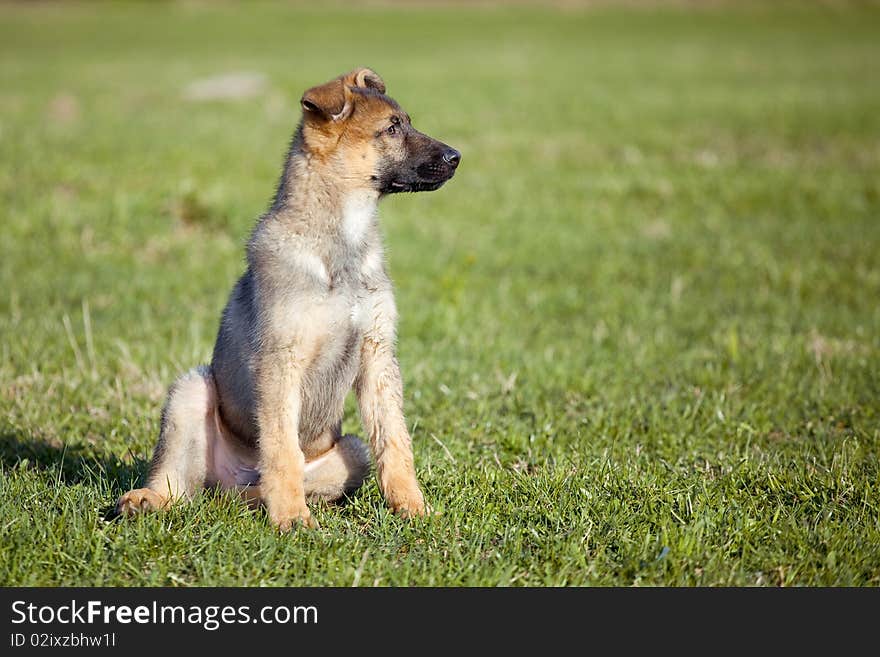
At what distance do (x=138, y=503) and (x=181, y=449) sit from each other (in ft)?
1.22

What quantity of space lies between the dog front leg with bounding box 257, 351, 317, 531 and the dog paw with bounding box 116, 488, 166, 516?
48cm

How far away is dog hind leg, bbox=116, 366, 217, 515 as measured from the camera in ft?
14.5

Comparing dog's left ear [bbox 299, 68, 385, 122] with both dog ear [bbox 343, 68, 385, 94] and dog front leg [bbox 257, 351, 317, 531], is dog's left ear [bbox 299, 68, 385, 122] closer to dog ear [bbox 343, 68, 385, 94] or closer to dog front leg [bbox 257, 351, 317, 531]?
dog ear [bbox 343, 68, 385, 94]

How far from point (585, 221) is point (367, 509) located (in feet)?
26.6

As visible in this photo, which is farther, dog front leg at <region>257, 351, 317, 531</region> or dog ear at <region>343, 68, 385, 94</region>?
dog ear at <region>343, 68, 385, 94</region>

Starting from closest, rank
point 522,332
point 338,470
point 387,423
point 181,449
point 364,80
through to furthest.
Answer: point 181,449 < point 387,423 < point 338,470 < point 364,80 < point 522,332

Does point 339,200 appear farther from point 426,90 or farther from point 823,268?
point 426,90

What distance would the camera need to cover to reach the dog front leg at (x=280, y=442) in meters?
4.40

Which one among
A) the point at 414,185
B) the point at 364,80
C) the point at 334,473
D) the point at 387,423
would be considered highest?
the point at 364,80

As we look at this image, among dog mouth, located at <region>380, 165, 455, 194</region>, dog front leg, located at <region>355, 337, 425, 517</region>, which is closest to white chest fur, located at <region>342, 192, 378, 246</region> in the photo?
dog mouth, located at <region>380, 165, 455, 194</region>

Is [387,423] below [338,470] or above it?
above

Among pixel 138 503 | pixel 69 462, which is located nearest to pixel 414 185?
pixel 138 503

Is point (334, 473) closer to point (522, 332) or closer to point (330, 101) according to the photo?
point (330, 101)

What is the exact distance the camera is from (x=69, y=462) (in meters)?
5.30
